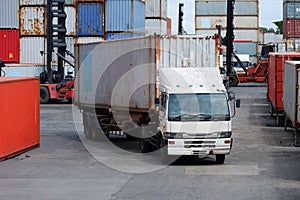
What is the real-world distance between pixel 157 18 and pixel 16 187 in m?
58.3

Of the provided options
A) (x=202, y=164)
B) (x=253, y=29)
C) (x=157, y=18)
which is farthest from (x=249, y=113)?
(x=253, y=29)

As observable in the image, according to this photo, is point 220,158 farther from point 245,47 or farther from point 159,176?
point 245,47

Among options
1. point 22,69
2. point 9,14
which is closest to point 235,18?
point 9,14

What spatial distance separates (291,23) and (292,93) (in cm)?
6744

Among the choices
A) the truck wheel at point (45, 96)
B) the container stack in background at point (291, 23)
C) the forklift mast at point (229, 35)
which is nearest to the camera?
the truck wheel at point (45, 96)

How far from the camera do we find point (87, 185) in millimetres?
16969

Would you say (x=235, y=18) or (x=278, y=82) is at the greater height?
(x=235, y=18)

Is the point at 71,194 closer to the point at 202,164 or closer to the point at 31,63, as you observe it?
the point at 202,164

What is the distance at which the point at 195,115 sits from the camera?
19922 millimetres

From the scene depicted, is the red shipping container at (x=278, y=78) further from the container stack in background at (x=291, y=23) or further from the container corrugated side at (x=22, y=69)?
the container stack in background at (x=291, y=23)

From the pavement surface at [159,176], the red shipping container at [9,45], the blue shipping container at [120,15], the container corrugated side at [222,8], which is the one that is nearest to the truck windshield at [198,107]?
the pavement surface at [159,176]

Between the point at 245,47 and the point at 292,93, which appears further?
the point at 245,47

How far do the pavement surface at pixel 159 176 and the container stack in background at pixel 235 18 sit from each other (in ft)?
254

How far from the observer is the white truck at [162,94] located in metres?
19.8
